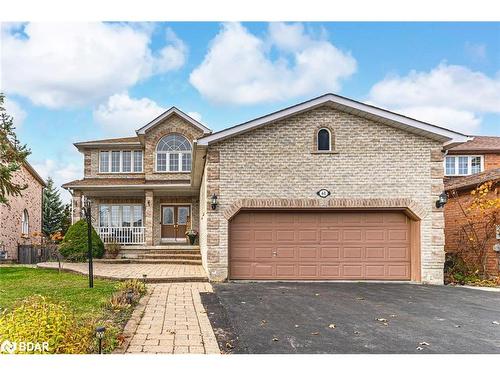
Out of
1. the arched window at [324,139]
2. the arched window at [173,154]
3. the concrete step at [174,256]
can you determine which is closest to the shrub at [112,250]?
the concrete step at [174,256]

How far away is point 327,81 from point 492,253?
7134 millimetres

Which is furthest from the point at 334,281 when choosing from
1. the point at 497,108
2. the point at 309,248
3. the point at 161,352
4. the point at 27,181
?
the point at 27,181

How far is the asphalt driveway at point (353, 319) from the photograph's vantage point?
5961 millimetres

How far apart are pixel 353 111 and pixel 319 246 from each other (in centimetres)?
396

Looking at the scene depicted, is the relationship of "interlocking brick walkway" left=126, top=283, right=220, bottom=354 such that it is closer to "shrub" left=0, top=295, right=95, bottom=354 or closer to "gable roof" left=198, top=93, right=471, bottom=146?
"shrub" left=0, top=295, right=95, bottom=354

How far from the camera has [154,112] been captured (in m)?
21.9

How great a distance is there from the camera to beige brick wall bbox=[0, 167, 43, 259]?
21094 mm

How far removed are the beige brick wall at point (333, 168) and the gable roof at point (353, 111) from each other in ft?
0.75

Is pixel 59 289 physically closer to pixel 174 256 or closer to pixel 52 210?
pixel 174 256

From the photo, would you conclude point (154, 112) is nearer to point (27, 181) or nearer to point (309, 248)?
point (27, 181)

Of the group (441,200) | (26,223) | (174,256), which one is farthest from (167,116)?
(441,200)

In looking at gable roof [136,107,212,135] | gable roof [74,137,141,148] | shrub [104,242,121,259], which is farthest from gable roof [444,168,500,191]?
gable roof [74,137,141,148]

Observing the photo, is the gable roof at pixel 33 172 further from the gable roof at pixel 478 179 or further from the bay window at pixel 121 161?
the gable roof at pixel 478 179

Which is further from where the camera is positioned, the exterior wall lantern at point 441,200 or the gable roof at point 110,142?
the gable roof at point 110,142
